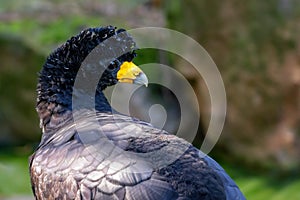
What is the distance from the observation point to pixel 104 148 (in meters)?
4.14

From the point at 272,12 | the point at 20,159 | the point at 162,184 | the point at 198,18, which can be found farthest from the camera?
the point at 20,159

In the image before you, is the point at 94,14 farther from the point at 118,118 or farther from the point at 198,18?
the point at 118,118

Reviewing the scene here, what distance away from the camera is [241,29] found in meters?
8.66

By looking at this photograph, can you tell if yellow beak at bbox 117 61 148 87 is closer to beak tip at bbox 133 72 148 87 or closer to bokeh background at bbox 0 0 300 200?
beak tip at bbox 133 72 148 87

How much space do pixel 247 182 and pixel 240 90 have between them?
1125mm

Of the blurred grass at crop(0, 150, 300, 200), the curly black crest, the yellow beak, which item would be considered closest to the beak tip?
the yellow beak

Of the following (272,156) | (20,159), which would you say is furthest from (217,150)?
(20,159)

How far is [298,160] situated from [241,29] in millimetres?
1712

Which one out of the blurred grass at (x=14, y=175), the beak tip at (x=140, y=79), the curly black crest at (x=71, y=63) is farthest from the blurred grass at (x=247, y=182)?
the curly black crest at (x=71, y=63)

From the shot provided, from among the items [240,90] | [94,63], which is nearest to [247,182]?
[240,90]

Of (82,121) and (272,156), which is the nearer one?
(82,121)

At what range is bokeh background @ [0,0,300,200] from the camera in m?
8.45

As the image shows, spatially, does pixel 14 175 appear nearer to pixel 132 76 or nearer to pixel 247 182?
pixel 247 182

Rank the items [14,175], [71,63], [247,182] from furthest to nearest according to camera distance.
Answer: [14,175], [247,182], [71,63]
